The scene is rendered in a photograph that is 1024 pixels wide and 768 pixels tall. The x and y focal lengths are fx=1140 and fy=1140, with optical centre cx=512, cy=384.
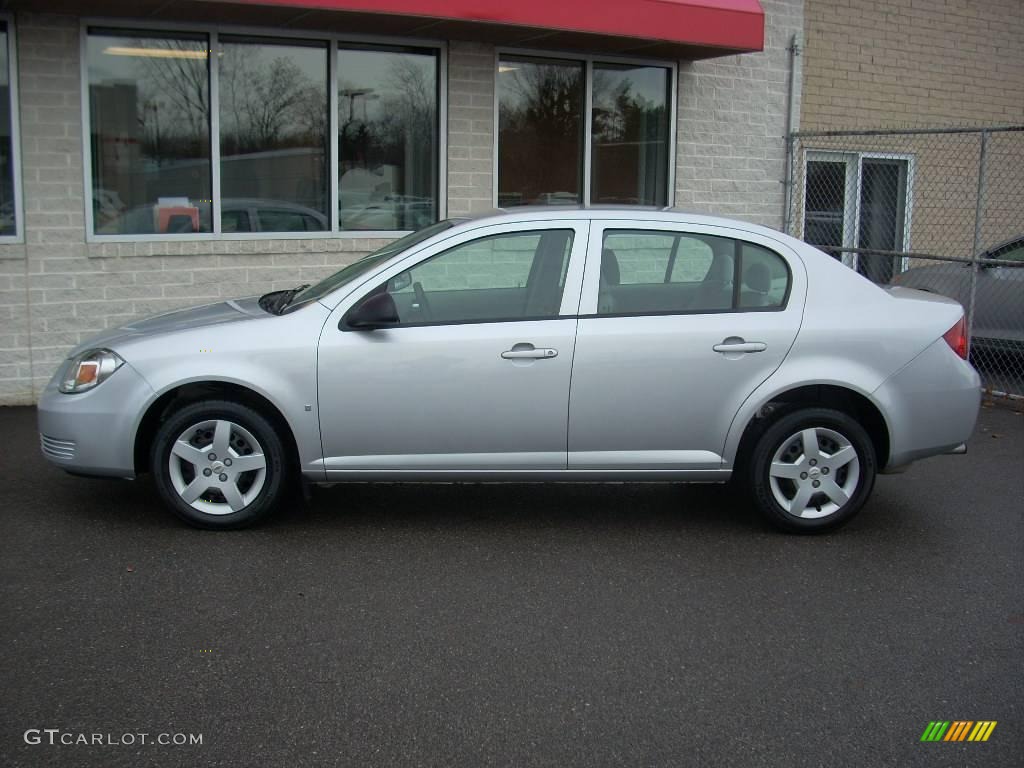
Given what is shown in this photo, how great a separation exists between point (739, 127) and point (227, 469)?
7.98 meters

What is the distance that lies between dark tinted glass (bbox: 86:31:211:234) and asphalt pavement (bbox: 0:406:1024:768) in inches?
137

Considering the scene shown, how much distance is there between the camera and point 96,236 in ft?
31.2

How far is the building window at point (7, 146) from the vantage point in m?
9.06

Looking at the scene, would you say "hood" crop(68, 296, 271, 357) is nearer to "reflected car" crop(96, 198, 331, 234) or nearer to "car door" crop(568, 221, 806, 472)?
"car door" crop(568, 221, 806, 472)

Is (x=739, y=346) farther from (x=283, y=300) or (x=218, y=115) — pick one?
(x=218, y=115)

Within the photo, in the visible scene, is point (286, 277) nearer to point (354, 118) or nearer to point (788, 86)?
point (354, 118)

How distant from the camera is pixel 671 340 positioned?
5.86 metres

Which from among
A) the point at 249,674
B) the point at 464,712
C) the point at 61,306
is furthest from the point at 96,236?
the point at 464,712

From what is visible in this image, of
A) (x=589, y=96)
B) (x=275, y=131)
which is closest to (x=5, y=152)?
(x=275, y=131)

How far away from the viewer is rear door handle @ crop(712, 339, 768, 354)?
231 inches

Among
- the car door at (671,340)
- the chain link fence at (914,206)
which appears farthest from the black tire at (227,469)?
the chain link fence at (914,206)

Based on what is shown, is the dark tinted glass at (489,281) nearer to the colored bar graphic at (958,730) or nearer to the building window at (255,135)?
the colored bar graphic at (958,730)

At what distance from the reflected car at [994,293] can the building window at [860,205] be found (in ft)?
5.35

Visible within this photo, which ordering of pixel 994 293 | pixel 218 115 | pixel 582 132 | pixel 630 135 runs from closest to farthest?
pixel 218 115 → pixel 994 293 → pixel 582 132 → pixel 630 135
